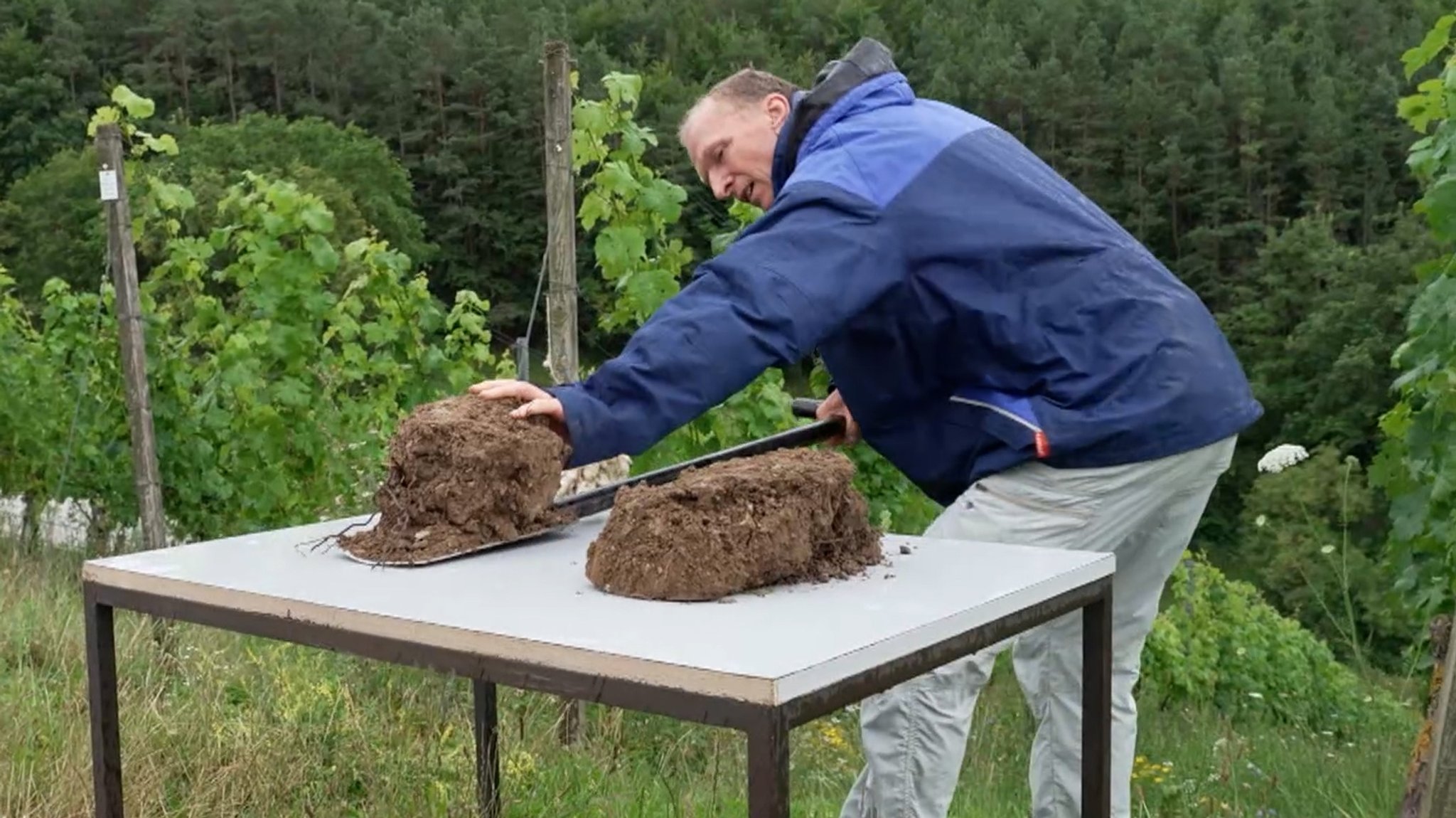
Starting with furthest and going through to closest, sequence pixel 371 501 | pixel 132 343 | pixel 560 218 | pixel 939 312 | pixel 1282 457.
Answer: pixel 1282 457
pixel 371 501
pixel 132 343
pixel 560 218
pixel 939 312

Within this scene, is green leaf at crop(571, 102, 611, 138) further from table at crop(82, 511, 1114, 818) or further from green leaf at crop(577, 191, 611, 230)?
table at crop(82, 511, 1114, 818)

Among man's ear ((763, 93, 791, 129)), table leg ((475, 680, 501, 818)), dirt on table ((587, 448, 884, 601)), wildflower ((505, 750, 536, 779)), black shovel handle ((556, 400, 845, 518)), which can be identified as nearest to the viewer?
dirt on table ((587, 448, 884, 601))

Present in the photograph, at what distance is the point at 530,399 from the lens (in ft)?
8.28

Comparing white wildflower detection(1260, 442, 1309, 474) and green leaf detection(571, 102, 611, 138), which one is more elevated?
green leaf detection(571, 102, 611, 138)

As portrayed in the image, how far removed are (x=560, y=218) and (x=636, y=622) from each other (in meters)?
3.01

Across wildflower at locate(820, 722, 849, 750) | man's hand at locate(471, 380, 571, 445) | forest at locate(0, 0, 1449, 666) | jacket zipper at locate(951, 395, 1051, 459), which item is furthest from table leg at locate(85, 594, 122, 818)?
forest at locate(0, 0, 1449, 666)

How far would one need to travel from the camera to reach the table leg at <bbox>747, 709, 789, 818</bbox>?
5.58ft

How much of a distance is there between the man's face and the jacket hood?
0.23ft

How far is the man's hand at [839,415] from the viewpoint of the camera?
321 cm

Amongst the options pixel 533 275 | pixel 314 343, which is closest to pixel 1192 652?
pixel 314 343

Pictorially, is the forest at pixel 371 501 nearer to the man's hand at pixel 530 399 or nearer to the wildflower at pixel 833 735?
the wildflower at pixel 833 735

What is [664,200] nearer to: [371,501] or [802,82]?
[371,501]

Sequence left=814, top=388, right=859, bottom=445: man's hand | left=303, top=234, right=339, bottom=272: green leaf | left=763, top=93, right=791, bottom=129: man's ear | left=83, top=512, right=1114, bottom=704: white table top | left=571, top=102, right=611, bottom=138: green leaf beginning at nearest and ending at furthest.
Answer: left=83, top=512, right=1114, bottom=704: white table top → left=763, top=93, right=791, bottom=129: man's ear → left=814, top=388, right=859, bottom=445: man's hand → left=571, top=102, right=611, bottom=138: green leaf → left=303, top=234, right=339, bottom=272: green leaf

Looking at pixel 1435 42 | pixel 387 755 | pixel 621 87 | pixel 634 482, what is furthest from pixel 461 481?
pixel 1435 42
